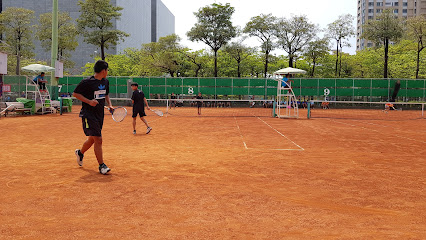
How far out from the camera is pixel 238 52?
155 ft

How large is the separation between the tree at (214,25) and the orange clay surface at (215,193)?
118 ft

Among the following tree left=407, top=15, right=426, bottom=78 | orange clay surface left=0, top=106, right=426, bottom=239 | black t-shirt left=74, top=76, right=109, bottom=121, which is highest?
tree left=407, top=15, right=426, bottom=78

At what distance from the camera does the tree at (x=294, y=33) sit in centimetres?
4466

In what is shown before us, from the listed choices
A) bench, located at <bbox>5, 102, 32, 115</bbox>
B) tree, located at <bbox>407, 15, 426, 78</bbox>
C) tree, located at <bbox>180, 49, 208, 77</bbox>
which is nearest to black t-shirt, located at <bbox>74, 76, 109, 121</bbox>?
bench, located at <bbox>5, 102, 32, 115</bbox>

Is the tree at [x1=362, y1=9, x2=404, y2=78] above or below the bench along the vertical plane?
above

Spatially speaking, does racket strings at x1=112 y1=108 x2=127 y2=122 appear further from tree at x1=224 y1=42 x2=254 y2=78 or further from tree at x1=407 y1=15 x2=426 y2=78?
tree at x1=407 y1=15 x2=426 y2=78

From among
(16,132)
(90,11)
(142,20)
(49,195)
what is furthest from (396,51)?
(142,20)

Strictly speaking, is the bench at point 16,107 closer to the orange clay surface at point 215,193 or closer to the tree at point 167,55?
the orange clay surface at point 215,193

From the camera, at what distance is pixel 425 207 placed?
435cm

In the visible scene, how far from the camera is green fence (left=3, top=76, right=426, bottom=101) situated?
3574 centimetres

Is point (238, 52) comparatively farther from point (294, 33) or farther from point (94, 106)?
point (94, 106)

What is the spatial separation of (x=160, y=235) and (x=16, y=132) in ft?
35.8

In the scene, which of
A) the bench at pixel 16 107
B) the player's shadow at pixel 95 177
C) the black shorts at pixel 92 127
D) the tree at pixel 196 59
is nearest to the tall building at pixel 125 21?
the tree at pixel 196 59

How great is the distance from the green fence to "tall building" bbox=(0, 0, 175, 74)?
12679 mm
